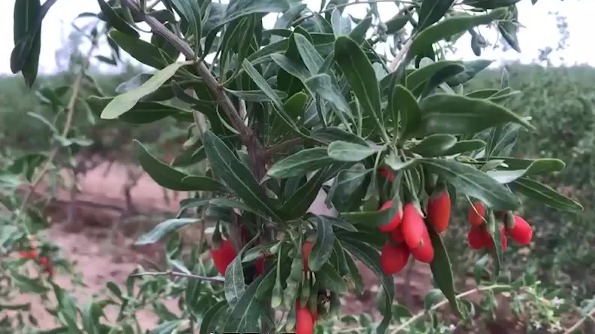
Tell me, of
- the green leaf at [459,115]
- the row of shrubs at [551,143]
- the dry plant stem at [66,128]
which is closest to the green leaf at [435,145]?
the green leaf at [459,115]

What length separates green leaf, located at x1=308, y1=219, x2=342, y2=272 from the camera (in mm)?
380

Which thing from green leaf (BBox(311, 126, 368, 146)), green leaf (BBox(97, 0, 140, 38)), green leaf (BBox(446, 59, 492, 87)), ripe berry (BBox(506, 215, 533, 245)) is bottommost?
ripe berry (BBox(506, 215, 533, 245))

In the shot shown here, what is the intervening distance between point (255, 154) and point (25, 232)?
65 cm

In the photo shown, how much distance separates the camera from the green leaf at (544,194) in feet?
1.40

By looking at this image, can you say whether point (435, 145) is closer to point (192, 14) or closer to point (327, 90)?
point (327, 90)

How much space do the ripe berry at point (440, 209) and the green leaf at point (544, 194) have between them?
0.34 ft

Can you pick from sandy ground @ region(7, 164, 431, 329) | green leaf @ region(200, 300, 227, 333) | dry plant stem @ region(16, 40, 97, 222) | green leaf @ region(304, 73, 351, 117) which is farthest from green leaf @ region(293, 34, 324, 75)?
sandy ground @ region(7, 164, 431, 329)

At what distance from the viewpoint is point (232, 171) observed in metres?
0.41

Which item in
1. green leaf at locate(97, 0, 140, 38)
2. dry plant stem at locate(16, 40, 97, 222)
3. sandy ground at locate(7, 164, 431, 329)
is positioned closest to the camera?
green leaf at locate(97, 0, 140, 38)

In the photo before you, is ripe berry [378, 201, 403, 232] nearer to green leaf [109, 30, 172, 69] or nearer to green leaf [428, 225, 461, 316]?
green leaf [428, 225, 461, 316]

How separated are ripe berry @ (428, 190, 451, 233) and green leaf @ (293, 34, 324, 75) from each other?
110 millimetres

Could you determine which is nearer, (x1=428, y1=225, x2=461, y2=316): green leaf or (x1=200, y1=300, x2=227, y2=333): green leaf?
(x1=428, y1=225, x2=461, y2=316): green leaf

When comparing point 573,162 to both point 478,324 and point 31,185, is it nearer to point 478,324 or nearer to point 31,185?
point 478,324

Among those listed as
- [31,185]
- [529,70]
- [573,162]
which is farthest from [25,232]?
[529,70]
